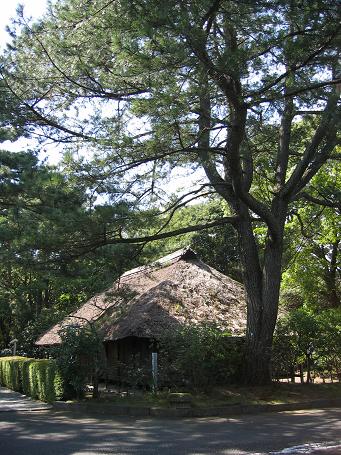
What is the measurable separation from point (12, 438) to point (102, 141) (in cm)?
681

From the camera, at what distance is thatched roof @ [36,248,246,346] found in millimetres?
16953

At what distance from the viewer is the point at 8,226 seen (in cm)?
1362

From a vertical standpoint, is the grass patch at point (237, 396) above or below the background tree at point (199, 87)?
below

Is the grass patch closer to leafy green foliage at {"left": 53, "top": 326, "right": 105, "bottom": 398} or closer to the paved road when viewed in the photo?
leafy green foliage at {"left": 53, "top": 326, "right": 105, "bottom": 398}

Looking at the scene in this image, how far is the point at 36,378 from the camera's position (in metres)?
18.0

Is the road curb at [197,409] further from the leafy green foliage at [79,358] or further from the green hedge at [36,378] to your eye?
the green hedge at [36,378]

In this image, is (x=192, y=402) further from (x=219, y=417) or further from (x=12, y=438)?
(x=12, y=438)

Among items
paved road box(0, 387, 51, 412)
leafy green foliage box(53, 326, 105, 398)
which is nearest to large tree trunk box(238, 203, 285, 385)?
leafy green foliage box(53, 326, 105, 398)

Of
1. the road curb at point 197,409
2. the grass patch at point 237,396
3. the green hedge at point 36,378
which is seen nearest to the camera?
the road curb at point 197,409

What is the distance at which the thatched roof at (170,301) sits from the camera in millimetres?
16953

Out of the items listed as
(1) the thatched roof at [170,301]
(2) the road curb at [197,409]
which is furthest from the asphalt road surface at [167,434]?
(1) the thatched roof at [170,301]

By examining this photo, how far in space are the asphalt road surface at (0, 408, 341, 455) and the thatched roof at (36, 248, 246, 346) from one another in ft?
14.3

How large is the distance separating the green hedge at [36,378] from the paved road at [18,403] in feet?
0.81

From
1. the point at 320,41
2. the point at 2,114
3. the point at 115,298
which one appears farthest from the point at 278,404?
the point at 2,114
